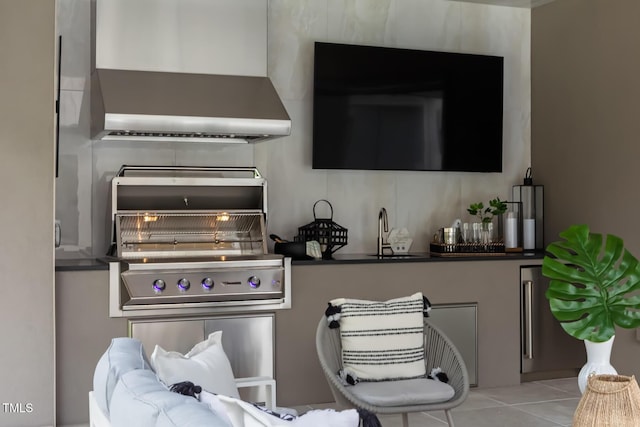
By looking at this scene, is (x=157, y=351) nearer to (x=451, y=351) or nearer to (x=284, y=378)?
(x=451, y=351)

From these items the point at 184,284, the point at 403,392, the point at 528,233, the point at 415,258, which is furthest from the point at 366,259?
the point at 403,392

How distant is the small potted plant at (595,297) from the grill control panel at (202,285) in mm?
1760

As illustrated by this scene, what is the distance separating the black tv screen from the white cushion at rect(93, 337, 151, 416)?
10.2 feet

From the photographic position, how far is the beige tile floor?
4430 mm

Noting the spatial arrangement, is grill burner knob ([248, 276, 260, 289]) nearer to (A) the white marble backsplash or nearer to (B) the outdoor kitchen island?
(B) the outdoor kitchen island

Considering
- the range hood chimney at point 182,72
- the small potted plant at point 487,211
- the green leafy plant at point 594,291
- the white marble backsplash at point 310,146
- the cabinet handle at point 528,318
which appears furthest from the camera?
the small potted plant at point 487,211

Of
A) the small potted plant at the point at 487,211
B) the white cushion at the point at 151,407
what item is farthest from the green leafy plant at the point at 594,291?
the small potted plant at the point at 487,211

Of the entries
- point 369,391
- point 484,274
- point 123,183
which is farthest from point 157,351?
point 484,274

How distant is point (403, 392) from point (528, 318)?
7.29 ft

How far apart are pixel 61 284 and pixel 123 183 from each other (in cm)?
67

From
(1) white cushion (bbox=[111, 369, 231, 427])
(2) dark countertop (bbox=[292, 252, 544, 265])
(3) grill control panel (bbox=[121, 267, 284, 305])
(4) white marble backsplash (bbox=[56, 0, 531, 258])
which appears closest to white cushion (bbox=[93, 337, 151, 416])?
(1) white cushion (bbox=[111, 369, 231, 427])

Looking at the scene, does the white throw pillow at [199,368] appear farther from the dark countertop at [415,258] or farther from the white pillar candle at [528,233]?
the white pillar candle at [528,233]

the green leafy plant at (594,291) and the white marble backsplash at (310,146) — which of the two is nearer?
the green leafy plant at (594,291)

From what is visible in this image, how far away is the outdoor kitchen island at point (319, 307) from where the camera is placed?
4.36 m
